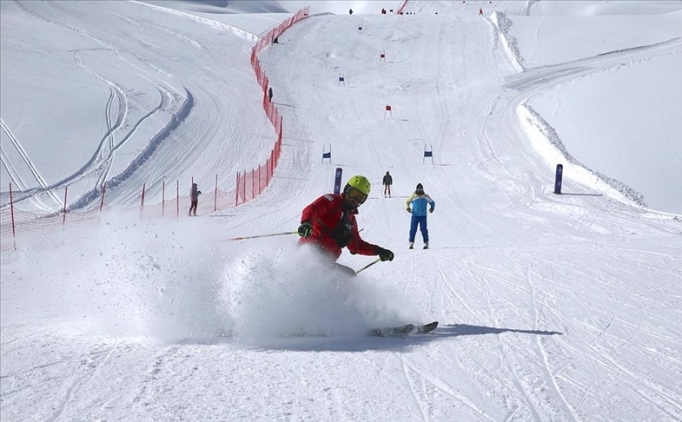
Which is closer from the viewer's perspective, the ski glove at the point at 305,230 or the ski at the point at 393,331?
the ski glove at the point at 305,230

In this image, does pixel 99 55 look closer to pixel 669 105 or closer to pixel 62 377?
pixel 669 105

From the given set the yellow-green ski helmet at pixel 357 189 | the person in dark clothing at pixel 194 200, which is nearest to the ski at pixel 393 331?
the yellow-green ski helmet at pixel 357 189

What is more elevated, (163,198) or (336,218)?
(336,218)

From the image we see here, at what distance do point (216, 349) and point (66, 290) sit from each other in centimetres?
681

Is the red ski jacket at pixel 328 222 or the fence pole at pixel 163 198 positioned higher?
the red ski jacket at pixel 328 222

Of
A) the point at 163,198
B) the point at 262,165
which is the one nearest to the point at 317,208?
the point at 163,198

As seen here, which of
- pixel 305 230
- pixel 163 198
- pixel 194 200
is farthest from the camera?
pixel 163 198

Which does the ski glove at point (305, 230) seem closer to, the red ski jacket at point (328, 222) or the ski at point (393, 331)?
the red ski jacket at point (328, 222)

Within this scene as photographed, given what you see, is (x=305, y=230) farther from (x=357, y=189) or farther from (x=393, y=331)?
(x=393, y=331)

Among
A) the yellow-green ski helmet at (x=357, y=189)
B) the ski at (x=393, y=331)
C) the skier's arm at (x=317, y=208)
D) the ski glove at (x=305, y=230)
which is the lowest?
the ski at (x=393, y=331)

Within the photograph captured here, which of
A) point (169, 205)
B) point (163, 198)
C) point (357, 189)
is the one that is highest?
point (357, 189)

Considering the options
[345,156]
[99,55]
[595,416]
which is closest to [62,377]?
[595,416]

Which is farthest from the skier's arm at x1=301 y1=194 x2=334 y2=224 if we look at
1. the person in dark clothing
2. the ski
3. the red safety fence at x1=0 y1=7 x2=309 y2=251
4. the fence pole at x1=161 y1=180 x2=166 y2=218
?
the person in dark clothing

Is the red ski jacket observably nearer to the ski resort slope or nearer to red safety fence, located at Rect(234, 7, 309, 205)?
the ski resort slope
